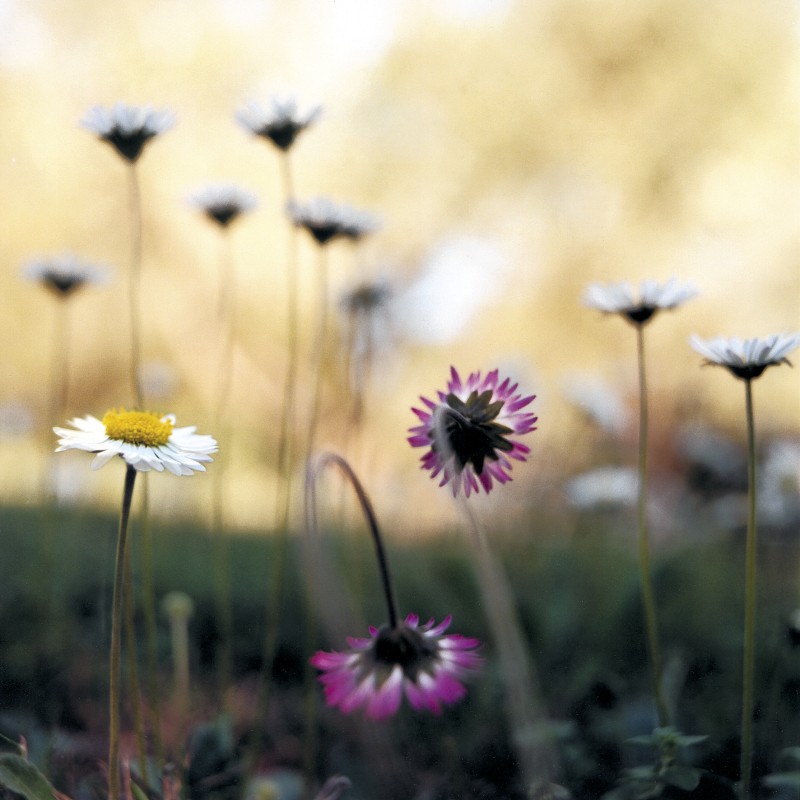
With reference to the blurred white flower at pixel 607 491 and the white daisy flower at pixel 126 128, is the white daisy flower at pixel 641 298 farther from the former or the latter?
the blurred white flower at pixel 607 491

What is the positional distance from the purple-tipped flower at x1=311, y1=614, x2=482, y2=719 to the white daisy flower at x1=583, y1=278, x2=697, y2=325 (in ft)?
1.03

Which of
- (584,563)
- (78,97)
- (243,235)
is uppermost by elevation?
(78,97)

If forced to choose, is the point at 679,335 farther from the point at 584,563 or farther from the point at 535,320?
the point at 584,563

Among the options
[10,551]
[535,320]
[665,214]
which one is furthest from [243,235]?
[10,551]

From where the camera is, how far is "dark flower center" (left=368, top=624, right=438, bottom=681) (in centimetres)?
48

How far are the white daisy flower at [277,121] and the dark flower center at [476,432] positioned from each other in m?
0.39

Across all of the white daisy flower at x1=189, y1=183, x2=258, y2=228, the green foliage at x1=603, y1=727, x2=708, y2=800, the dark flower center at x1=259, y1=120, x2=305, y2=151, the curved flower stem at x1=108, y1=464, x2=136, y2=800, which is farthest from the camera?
the white daisy flower at x1=189, y1=183, x2=258, y2=228

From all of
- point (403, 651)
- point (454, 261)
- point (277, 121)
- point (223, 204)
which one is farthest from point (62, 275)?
point (454, 261)

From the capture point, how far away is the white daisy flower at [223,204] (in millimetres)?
956

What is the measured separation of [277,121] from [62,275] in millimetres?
393

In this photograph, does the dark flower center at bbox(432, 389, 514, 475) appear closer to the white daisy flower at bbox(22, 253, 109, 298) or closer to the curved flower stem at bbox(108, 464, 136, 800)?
the curved flower stem at bbox(108, 464, 136, 800)

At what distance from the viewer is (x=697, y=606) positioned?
1349mm

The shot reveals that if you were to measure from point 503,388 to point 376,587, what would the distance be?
964 mm

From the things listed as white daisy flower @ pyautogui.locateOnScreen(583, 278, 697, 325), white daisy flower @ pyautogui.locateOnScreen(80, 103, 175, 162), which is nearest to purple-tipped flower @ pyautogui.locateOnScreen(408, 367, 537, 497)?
white daisy flower @ pyautogui.locateOnScreen(583, 278, 697, 325)
